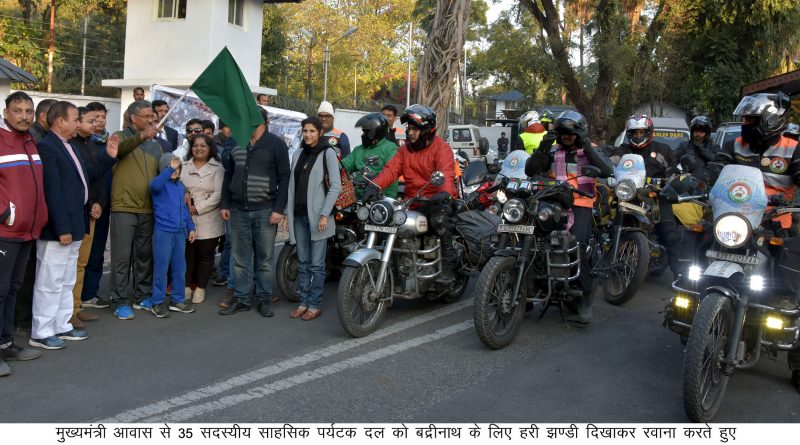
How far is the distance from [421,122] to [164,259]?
267 centimetres

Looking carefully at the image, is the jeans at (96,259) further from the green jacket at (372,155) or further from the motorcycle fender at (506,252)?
the motorcycle fender at (506,252)

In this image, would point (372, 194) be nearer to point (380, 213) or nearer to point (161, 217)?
point (380, 213)

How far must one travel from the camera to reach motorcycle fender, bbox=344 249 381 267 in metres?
6.23

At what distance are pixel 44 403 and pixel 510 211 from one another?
3.62 meters

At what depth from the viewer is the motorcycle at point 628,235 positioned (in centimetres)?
792

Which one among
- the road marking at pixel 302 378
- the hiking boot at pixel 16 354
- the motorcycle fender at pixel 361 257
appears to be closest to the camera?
the road marking at pixel 302 378

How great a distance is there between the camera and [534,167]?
705cm

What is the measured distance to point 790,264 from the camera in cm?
504

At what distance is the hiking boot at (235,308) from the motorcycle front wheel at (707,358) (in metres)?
4.21

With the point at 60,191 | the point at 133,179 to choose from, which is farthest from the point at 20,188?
the point at 133,179

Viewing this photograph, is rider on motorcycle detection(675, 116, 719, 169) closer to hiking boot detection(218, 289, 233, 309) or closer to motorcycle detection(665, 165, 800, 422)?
motorcycle detection(665, 165, 800, 422)

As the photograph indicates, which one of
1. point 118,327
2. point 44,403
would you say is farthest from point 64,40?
point 44,403

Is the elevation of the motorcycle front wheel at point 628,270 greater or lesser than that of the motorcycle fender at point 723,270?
lesser

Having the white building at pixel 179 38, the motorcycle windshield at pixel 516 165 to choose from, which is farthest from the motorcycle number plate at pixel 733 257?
the white building at pixel 179 38
